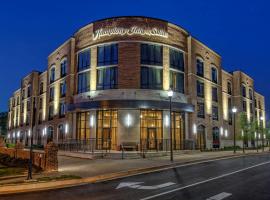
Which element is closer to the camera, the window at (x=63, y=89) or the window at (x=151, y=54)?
the window at (x=151, y=54)

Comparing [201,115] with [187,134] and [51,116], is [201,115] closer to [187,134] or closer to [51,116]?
[187,134]

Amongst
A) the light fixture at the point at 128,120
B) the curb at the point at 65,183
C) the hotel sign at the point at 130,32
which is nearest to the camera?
the curb at the point at 65,183

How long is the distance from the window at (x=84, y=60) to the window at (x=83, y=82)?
897 mm

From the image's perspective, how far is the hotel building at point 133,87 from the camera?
32.8m

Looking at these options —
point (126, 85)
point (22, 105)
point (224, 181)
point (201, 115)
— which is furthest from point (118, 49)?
point (22, 105)

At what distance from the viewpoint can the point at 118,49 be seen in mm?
34281

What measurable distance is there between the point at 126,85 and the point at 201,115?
14611 mm

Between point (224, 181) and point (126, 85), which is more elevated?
point (126, 85)

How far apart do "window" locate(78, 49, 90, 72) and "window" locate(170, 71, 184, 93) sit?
10781mm

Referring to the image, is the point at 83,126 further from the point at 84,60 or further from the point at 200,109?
the point at 200,109

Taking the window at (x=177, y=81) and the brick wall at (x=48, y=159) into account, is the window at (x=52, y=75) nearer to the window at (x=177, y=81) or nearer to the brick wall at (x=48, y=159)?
the window at (x=177, y=81)

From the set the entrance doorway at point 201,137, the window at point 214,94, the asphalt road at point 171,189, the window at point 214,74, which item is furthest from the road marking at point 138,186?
the window at point 214,74

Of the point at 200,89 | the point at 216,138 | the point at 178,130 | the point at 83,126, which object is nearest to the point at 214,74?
the point at 200,89

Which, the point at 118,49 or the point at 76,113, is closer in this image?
the point at 118,49
